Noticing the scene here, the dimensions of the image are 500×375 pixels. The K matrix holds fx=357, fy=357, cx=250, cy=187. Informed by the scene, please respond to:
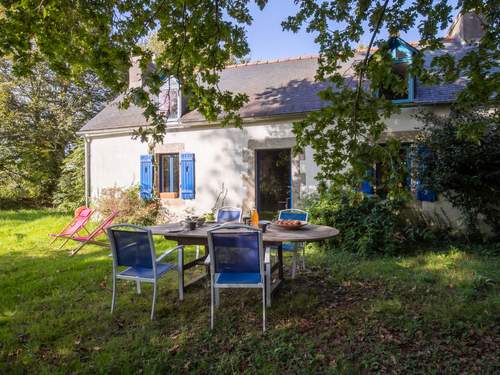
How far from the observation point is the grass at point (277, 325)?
2900 mm

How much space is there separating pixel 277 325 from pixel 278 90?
7148 millimetres

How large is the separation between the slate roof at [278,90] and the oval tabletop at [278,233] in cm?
407

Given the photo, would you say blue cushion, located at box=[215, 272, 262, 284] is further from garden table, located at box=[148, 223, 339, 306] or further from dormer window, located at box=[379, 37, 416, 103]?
dormer window, located at box=[379, 37, 416, 103]

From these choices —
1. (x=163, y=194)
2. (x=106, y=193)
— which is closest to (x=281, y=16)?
(x=163, y=194)

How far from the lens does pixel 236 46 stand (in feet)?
14.4

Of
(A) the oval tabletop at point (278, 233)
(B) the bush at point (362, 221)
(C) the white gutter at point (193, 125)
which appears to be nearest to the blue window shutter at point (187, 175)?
(C) the white gutter at point (193, 125)

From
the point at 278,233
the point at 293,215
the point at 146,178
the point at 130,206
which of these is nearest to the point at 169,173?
the point at 146,178

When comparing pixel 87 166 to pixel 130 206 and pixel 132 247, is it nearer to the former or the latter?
pixel 130 206

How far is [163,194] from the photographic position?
32.5ft

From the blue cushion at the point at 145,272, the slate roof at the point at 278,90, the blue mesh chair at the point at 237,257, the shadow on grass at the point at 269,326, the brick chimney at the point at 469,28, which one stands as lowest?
the shadow on grass at the point at 269,326

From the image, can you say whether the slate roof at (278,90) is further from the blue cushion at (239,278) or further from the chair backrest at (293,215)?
the blue cushion at (239,278)

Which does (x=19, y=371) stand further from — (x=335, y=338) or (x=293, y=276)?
(x=293, y=276)

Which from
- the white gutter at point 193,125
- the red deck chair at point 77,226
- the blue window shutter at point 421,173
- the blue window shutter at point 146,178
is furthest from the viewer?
the blue window shutter at point 146,178

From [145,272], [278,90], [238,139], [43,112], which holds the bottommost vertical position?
[145,272]
